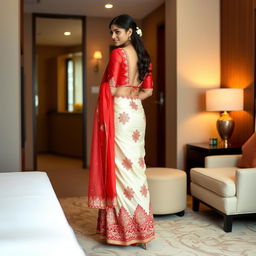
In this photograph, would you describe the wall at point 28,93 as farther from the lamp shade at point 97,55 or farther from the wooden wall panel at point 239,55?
the wooden wall panel at point 239,55

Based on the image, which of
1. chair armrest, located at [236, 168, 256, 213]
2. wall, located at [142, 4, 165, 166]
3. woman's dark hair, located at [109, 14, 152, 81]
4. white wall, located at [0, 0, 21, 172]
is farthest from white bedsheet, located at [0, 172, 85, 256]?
wall, located at [142, 4, 165, 166]

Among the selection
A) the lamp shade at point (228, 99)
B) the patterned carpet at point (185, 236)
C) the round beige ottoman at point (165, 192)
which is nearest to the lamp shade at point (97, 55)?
the lamp shade at point (228, 99)

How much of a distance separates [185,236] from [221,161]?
107 centimetres

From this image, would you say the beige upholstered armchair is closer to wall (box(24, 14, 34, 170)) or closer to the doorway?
wall (box(24, 14, 34, 170))

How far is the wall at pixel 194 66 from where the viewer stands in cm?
462

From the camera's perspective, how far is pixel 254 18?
4039mm

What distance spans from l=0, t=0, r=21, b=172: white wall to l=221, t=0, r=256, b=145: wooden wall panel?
7.70ft

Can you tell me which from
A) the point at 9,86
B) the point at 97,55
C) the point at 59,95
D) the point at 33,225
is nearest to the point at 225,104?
the point at 9,86

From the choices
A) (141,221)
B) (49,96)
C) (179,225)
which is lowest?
(179,225)

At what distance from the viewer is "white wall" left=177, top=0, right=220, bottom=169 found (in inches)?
182

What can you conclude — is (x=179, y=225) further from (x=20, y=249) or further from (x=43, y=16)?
(x=43, y=16)

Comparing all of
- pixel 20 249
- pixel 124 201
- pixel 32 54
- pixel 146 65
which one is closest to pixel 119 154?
pixel 124 201

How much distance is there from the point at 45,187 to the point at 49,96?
7.16 metres

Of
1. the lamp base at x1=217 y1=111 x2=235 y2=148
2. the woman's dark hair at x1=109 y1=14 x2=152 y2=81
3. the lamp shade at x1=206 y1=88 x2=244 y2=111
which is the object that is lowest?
the lamp base at x1=217 y1=111 x2=235 y2=148
